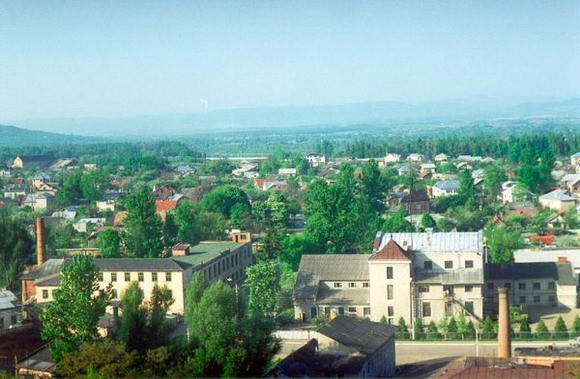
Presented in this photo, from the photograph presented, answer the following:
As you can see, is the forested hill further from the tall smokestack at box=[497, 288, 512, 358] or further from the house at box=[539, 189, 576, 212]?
the tall smokestack at box=[497, 288, 512, 358]

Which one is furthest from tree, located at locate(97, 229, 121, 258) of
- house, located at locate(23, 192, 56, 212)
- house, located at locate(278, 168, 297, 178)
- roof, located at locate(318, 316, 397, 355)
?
house, located at locate(278, 168, 297, 178)

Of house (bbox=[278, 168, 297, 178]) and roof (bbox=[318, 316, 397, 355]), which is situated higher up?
roof (bbox=[318, 316, 397, 355])

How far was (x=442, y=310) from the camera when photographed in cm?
1452

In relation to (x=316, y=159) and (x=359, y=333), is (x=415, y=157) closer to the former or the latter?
(x=316, y=159)

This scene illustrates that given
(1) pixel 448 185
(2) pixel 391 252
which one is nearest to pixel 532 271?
(2) pixel 391 252

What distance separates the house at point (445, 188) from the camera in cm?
3329

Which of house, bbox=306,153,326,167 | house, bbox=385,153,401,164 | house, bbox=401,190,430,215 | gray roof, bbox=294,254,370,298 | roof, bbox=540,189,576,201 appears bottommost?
house, bbox=306,153,326,167

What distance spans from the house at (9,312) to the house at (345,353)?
495 centimetres

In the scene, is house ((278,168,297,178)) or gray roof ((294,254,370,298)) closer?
gray roof ((294,254,370,298))

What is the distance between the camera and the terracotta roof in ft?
47.5

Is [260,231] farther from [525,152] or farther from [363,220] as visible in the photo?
[525,152]

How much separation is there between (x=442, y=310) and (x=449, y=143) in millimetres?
45803

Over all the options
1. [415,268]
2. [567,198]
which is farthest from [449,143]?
[415,268]

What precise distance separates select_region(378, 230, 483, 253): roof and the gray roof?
59cm
